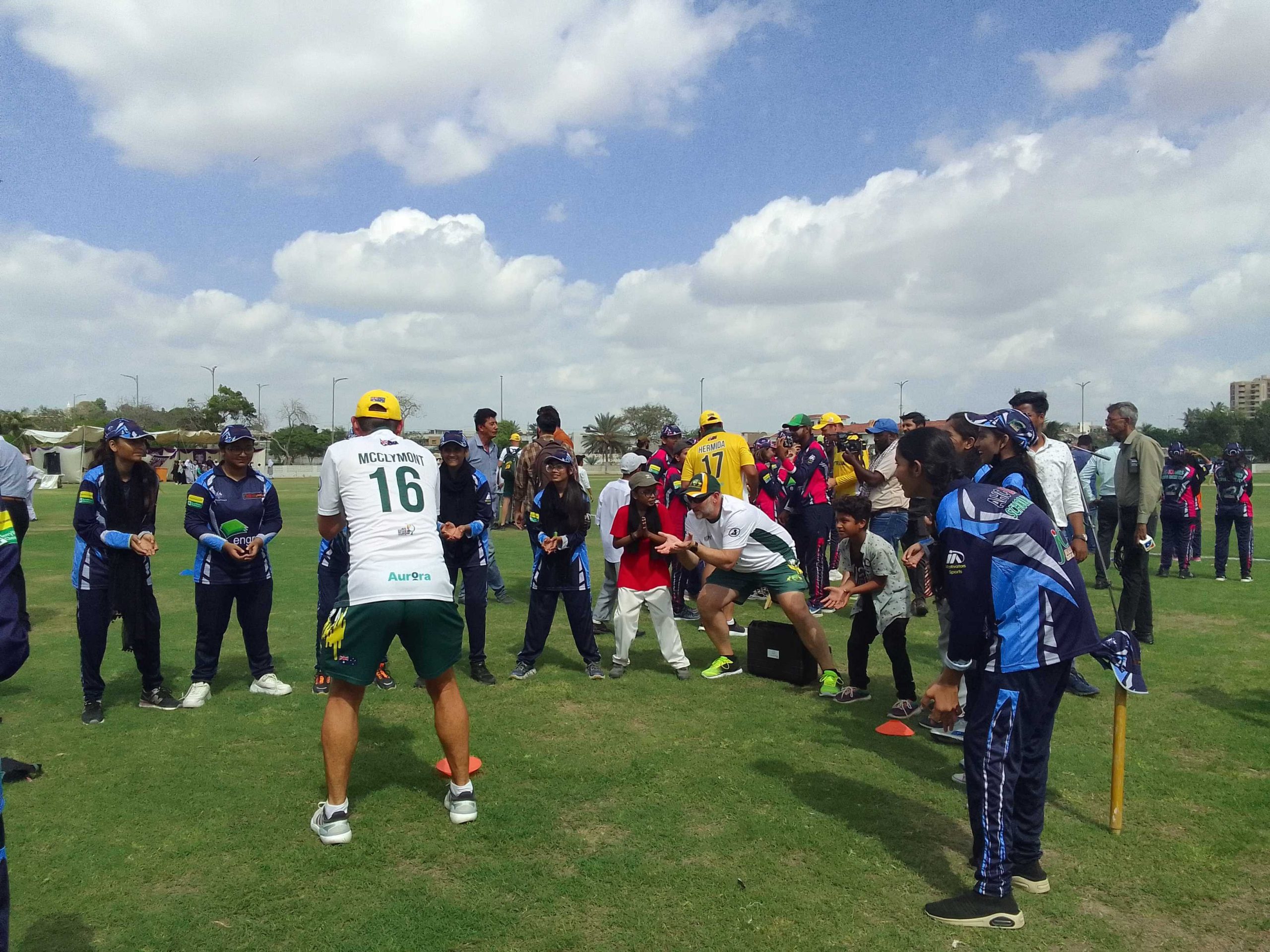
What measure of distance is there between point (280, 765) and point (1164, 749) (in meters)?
5.53

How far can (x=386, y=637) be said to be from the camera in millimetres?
4246

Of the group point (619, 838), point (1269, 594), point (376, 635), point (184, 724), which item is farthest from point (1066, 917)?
point (1269, 594)

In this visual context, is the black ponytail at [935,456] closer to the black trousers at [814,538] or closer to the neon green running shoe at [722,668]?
the neon green running shoe at [722,668]

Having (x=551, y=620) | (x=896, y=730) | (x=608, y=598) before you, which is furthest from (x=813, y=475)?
(x=896, y=730)

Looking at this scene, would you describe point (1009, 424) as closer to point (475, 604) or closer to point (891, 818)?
point (891, 818)

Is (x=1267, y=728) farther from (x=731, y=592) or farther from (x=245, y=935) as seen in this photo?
(x=245, y=935)

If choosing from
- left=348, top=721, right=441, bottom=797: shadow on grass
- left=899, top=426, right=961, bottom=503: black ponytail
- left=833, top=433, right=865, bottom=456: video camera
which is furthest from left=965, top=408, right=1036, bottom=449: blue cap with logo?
left=833, top=433, right=865, bottom=456: video camera

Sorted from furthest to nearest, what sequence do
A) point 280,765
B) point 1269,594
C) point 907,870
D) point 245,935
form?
1. point 1269,594
2. point 280,765
3. point 907,870
4. point 245,935

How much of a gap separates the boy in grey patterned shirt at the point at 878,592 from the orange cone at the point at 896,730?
0.18 metres

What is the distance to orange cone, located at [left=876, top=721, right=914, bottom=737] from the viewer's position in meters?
5.76

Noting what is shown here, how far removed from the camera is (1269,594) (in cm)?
1109

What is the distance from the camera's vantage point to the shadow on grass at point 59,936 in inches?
128

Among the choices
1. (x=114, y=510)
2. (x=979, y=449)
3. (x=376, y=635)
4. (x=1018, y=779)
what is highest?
(x=979, y=449)

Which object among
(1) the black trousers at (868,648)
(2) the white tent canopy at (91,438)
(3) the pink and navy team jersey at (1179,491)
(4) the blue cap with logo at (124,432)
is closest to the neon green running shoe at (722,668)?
(1) the black trousers at (868,648)
